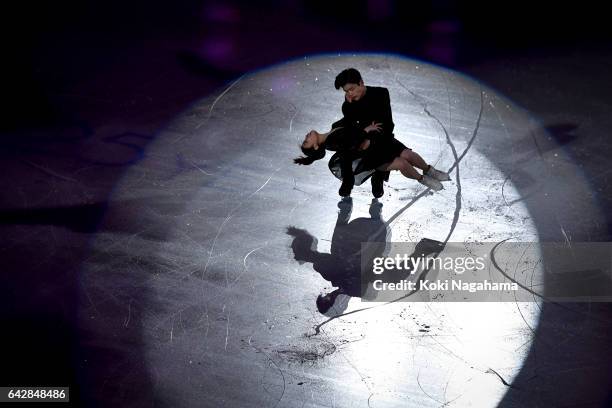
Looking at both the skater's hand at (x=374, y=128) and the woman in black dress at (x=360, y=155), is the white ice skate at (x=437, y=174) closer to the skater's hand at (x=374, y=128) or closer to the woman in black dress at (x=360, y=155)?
the woman in black dress at (x=360, y=155)

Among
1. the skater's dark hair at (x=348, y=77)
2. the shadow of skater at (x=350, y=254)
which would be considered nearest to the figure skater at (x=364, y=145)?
the skater's dark hair at (x=348, y=77)

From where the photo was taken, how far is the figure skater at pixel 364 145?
18.7 ft

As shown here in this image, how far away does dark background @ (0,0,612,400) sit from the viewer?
5566 mm

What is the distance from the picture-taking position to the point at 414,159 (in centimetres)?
626

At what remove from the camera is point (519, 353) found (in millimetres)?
4797

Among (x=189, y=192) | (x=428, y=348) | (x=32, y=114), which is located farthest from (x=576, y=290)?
(x=32, y=114)

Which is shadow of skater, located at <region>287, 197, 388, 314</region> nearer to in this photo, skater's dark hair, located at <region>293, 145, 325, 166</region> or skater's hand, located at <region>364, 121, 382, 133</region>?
skater's dark hair, located at <region>293, 145, 325, 166</region>

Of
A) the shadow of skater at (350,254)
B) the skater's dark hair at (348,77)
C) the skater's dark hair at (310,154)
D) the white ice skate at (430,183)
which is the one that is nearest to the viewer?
the shadow of skater at (350,254)

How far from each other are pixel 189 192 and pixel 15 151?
6.69 ft

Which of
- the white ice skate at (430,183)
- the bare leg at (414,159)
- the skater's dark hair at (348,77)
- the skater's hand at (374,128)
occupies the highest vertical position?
the skater's dark hair at (348,77)

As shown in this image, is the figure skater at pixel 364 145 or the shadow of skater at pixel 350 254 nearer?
the shadow of skater at pixel 350 254

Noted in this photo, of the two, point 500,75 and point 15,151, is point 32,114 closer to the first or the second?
point 15,151

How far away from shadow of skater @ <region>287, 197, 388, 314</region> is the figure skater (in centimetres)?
32

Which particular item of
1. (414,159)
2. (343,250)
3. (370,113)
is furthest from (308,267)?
(414,159)
